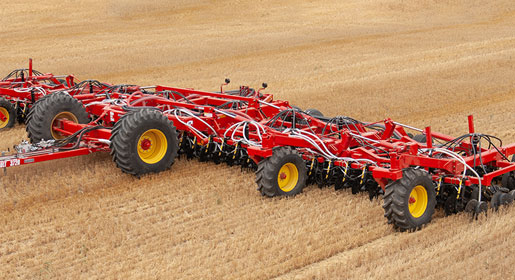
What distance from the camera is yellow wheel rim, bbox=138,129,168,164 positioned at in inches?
362

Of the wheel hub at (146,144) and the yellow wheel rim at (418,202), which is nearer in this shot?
the yellow wheel rim at (418,202)

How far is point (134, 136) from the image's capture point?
888cm

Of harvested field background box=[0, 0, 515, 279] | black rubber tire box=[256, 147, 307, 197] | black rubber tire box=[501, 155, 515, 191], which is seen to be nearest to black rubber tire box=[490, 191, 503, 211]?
harvested field background box=[0, 0, 515, 279]

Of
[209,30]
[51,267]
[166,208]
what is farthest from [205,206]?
[209,30]

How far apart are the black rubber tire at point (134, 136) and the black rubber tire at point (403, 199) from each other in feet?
10.8

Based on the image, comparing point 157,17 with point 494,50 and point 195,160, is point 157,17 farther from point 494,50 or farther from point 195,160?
point 195,160

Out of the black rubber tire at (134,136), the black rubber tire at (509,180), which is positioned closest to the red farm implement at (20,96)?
the black rubber tire at (134,136)

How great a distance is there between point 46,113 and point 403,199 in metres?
5.35

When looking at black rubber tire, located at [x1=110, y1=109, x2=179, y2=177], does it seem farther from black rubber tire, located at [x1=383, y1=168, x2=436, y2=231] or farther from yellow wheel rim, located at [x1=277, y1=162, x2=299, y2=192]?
black rubber tire, located at [x1=383, y1=168, x2=436, y2=231]

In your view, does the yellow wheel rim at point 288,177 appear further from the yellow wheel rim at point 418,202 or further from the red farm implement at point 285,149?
the yellow wheel rim at point 418,202

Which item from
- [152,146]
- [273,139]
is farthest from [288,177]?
[152,146]

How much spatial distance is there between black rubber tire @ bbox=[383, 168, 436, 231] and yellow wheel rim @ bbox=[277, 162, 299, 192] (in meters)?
1.52

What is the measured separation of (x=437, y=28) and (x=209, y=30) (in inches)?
333

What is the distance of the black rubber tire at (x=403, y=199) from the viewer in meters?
7.03
